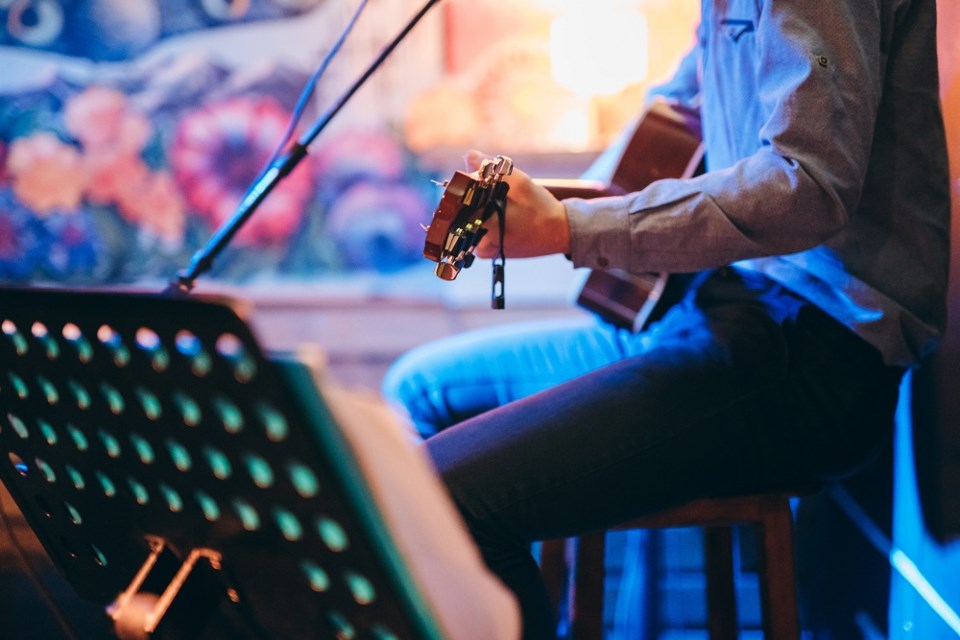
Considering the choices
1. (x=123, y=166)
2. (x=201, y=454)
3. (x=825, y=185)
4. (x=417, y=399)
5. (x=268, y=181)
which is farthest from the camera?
(x=123, y=166)

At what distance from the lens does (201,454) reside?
0.63m

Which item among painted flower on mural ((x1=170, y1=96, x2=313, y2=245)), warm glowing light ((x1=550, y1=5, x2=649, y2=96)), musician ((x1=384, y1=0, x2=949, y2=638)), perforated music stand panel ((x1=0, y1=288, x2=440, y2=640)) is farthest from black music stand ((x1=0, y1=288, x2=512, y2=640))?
painted flower on mural ((x1=170, y1=96, x2=313, y2=245))

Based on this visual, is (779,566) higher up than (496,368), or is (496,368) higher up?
(496,368)

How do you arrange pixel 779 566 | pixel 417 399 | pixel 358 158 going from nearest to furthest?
pixel 779 566 < pixel 417 399 < pixel 358 158

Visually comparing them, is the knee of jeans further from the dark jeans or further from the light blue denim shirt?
the light blue denim shirt

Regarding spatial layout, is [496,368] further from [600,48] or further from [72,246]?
[72,246]

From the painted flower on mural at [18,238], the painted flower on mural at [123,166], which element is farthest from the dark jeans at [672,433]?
the painted flower on mural at [18,238]

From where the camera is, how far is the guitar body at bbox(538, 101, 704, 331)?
1355 millimetres

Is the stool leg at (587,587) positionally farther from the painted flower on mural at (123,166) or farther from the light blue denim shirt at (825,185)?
the painted flower on mural at (123,166)

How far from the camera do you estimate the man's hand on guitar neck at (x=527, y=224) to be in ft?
3.29

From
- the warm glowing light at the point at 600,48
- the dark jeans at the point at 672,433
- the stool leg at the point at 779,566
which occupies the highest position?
the warm glowing light at the point at 600,48

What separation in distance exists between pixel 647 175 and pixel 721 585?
68cm

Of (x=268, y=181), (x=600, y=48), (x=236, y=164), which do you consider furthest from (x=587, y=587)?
(x=236, y=164)

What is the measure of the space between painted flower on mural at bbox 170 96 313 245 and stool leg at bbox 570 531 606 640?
6.08 ft
